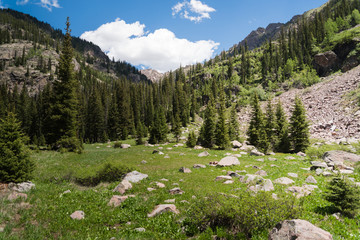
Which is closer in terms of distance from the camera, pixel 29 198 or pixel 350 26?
pixel 29 198

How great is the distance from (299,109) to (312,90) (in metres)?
47.5

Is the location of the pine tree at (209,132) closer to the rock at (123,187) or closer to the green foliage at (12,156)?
the rock at (123,187)

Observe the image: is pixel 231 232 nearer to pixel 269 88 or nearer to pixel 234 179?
pixel 234 179

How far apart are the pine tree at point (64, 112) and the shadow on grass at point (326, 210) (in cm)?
3263

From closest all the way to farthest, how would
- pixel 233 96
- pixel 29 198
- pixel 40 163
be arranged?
pixel 29 198
pixel 40 163
pixel 233 96

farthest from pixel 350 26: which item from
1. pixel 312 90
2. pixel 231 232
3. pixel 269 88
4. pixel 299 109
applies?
pixel 231 232

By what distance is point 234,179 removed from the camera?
1567 cm

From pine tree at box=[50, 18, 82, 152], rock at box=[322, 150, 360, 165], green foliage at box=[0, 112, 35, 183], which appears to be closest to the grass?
green foliage at box=[0, 112, 35, 183]

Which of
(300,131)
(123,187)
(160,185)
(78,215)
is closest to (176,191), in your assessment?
(160,185)

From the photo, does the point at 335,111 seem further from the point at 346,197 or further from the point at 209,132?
the point at 346,197

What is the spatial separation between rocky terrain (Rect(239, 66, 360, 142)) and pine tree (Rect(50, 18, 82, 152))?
46078 mm

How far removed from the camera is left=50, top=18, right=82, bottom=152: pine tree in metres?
30.0

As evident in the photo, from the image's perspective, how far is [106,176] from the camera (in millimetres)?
16375

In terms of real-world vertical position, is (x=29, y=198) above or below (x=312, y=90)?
below
